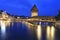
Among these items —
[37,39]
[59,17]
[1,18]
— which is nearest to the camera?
[37,39]

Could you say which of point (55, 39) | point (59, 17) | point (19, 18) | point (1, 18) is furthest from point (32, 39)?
point (19, 18)

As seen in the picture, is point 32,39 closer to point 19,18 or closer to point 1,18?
point 1,18

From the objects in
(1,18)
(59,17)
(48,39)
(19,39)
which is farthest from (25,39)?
(1,18)

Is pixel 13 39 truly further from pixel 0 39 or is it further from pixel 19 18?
pixel 19 18

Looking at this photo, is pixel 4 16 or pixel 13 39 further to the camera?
pixel 4 16

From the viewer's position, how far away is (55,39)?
2573 cm

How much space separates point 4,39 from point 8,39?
0.40 metres

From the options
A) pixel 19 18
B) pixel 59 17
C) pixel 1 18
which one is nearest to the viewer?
pixel 59 17

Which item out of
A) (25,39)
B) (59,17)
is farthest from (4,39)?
(59,17)

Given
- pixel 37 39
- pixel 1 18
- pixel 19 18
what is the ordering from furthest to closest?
pixel 19 18 → pixel 1 18 → pixel 37 39

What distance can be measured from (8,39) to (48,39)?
158 inches

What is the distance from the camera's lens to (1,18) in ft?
494

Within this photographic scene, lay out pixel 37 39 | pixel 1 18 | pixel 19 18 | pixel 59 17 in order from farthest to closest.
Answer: pixel 19 18 → pixel 1 18 → pixel 59 17 → pixel 37 39

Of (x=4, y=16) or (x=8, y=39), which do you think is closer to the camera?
(x=8, y=39)
